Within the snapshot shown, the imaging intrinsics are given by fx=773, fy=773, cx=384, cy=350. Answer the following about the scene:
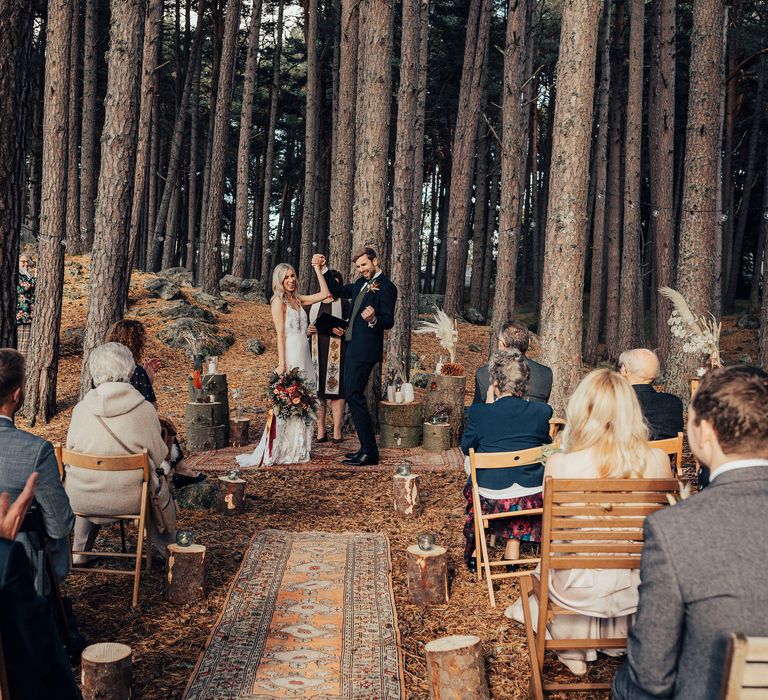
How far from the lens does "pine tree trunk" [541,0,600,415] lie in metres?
9.55

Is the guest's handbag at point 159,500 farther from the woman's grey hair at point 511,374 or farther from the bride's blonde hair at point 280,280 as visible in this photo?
the bride's blonde hair at point 280,280

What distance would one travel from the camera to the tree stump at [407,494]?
726 centimetres

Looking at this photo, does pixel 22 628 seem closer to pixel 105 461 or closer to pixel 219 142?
Result: pixel 105 461

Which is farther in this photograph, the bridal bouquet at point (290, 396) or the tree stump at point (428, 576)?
the bridal bouquet at point (290, 396)

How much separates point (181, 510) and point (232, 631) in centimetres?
286

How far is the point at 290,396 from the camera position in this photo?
9.03m

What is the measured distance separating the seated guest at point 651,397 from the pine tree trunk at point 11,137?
14.7 feet

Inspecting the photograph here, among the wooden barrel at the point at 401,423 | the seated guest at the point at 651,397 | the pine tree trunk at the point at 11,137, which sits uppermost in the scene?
the pine tree trunk at the point at 11,137

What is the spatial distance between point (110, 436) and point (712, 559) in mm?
4130

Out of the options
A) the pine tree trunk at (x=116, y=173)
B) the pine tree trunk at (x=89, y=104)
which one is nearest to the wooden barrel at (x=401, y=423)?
the pine tree trunk at (x=116, y=173)

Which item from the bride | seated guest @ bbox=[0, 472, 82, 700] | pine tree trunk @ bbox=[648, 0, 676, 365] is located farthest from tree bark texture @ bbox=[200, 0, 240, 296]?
seated guest @ bbox=[0, 472, 82, 700]

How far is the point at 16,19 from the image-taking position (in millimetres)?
5406

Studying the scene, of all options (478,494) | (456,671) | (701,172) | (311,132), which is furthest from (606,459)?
(311,132)

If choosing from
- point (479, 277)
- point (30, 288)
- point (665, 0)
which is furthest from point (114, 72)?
point (479, 277)
